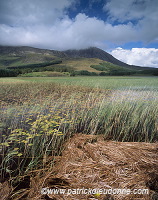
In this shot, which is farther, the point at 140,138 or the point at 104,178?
the point at 140,138

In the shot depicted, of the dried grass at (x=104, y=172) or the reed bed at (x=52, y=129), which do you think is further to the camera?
the reed bed at (x=52, y=129)

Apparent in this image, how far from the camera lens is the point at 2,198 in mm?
2053

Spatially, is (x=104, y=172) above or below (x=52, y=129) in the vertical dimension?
above

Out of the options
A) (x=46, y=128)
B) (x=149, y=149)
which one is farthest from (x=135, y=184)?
(x=46, y=128)

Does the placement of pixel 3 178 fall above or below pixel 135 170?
below

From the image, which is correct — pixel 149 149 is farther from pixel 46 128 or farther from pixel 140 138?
pixel 46 128

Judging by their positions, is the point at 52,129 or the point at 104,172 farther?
the point at 52,129

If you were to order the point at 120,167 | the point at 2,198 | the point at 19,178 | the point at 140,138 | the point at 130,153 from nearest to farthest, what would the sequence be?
1. the point at 2,198
2. the point at 120,167
3. the point at 19,178
4. the point at 130,153
5. the point at 140,138

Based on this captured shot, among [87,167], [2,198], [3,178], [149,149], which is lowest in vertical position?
[3,178]

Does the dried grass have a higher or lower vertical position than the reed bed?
higher

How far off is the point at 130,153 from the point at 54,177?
179cm

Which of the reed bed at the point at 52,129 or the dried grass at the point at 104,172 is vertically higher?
the dried grass at the point at 104,172

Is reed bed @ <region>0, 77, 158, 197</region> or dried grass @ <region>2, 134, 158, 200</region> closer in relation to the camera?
dried grass @ <region>2, 134, 158, 200</region>

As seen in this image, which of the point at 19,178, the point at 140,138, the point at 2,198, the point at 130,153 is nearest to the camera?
the point at 2,198
